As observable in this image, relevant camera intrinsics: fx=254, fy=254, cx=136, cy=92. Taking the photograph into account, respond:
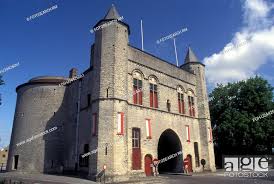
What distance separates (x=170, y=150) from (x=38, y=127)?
15.8m

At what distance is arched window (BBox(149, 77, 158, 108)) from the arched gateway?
3.47 metres

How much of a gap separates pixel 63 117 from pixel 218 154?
25.5 m

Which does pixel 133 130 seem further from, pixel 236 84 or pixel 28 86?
pixel 236 84

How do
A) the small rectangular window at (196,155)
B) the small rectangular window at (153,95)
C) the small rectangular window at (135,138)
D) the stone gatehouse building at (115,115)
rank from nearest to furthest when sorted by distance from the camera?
the stone gatehouse building at (115,115)
the small rectangular window at (135,138)
the small rectangular window at (153,95)
the small rectangular window at (196,155)

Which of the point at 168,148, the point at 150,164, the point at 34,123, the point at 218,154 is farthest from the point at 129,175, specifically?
the point at 218,154

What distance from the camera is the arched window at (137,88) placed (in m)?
25.4

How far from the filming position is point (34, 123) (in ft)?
98.9

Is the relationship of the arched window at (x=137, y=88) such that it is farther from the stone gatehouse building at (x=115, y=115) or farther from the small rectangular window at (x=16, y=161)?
the small rectangular window at (x=16, y=161)

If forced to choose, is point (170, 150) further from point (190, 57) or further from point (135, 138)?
point (190, 57)

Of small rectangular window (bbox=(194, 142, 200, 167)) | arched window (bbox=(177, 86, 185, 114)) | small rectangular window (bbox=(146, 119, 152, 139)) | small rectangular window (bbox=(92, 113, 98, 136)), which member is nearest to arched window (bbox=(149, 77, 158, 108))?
small rectangular window (bbox=(146, 119, 152, 139))

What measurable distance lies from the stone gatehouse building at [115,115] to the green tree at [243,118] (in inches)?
282

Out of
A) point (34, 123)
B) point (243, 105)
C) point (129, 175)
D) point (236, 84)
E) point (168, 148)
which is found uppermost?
point (236, 84)

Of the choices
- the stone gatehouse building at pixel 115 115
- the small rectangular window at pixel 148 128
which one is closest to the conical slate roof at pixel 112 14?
the stone gatehouse building at pixel 115 115

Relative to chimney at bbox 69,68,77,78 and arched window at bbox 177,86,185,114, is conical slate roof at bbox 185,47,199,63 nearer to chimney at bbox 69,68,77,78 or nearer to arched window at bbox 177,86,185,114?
arched window at bbox 177,86,185,114
